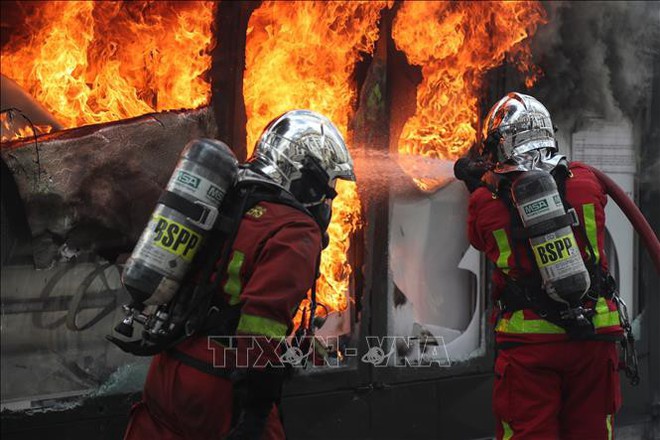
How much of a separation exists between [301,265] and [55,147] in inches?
86.5

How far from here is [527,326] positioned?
3898mm

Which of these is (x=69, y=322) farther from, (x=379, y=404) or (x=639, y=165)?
(x=639, y=165)

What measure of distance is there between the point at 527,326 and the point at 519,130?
1.07 metres

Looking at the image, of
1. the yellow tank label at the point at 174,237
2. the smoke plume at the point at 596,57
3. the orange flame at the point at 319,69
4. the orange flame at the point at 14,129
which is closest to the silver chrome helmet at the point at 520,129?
the orange flame at the point at 319,69

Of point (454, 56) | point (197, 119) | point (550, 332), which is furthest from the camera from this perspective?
point (454, 56)

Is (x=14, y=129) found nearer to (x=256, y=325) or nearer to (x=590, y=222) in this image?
(x=256, y=325)

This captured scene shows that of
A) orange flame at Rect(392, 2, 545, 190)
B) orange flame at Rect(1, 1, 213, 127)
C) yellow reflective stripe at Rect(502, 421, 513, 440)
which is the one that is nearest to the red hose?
yellow reflective stripe at Rect(502, 421, 513, 440)

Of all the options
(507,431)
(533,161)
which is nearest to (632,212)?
(533,161)

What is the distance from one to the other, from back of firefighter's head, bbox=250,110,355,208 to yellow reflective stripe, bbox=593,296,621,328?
155cm

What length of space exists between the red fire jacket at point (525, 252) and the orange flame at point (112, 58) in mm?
2279

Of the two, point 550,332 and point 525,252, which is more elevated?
point 525,252

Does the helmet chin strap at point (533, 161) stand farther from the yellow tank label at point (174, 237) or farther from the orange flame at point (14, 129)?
the orange flame at point (14, 129)

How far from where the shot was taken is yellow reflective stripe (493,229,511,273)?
3947 millimetres

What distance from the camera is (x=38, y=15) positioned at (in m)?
4.76
